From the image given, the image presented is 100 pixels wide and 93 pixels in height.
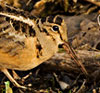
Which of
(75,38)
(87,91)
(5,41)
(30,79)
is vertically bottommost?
(87,91)

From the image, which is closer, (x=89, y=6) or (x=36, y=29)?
(x=36, y=29)

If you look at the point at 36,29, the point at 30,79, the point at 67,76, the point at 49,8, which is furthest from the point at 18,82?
the point at 49,8

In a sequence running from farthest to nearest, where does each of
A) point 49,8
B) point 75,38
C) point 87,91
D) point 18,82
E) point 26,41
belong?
point 49,8, point 75,38, point 18,82, point 87,91, point 26,41

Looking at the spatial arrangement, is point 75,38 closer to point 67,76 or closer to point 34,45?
point 67,76

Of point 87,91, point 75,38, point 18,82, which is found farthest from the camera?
point 75,38

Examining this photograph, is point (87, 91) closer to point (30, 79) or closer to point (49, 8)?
point (30, 79)

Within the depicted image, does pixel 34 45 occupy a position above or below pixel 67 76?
above

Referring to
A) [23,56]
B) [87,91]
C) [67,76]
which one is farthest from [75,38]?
[23,56]
